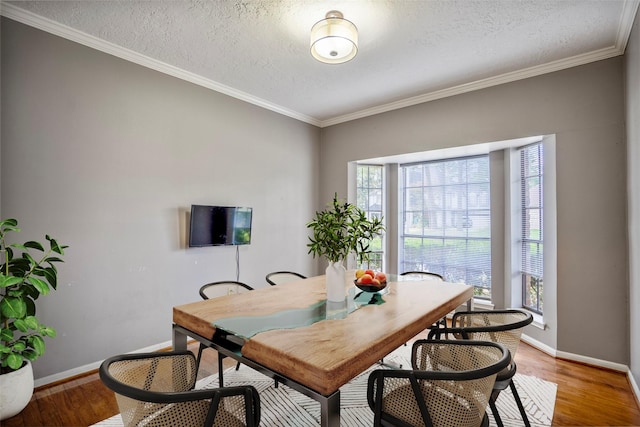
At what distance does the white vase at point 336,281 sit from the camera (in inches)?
75.1

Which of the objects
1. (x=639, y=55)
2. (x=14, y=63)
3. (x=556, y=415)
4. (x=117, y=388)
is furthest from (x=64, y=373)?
(x=639, y=55)

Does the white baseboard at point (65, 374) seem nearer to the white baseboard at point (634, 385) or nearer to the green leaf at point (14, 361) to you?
the green leaf at point (14, 361)

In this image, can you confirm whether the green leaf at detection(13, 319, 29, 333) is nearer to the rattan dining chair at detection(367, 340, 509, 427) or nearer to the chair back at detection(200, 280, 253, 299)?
the chair back at detection(200, 280, 253, 299)

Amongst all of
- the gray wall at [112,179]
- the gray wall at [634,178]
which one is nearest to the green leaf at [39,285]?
the gray wall at [112,179]

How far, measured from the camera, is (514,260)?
3.63 m

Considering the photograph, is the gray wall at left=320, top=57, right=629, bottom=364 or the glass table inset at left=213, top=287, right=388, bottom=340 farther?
the gray wall at left=320, top=57, right=629, bottom=364

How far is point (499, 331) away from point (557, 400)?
3.79ft

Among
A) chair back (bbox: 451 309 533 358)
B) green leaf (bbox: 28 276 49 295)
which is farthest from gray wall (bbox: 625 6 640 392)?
green leaf (bbox: 28 276 49 295)

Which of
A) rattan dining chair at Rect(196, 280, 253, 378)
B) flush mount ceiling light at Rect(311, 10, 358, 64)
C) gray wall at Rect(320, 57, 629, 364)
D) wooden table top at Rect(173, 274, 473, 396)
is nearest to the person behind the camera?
wooden table top at Rect(173, 274, 473, 396)

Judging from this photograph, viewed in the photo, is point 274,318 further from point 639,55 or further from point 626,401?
point 639,55

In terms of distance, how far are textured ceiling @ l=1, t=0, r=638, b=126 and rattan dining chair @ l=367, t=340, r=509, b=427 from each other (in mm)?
2268

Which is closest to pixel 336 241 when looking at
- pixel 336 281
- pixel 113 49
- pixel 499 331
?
pixel 336 281

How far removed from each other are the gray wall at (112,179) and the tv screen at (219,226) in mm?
152

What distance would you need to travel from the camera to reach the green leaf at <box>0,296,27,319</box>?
1907 millimetres
